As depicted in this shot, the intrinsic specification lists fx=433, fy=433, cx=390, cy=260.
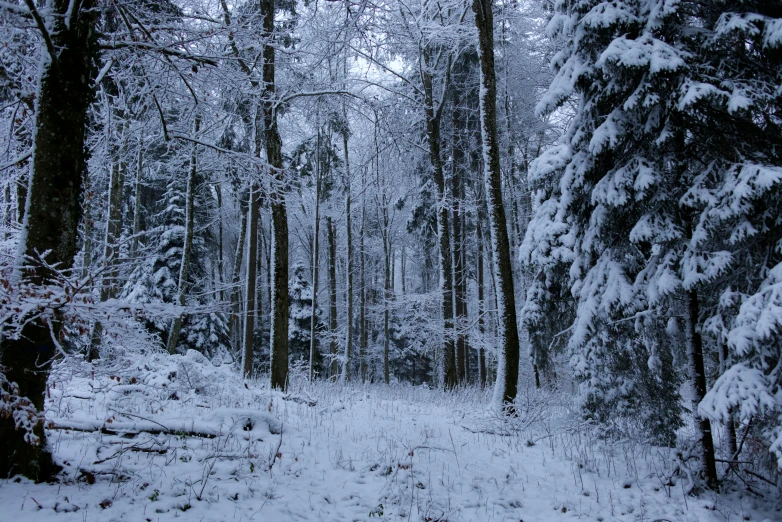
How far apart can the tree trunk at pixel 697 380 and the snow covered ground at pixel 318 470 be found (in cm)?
33

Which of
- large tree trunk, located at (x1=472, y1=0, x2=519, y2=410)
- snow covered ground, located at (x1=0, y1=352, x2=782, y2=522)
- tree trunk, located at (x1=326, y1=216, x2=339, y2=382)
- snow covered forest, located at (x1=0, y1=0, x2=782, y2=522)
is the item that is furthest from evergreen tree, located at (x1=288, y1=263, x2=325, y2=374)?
snow covered ground, located at (x1=0, y1=352, x2=782, y2=522)

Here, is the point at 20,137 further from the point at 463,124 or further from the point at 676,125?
the point at 463,124

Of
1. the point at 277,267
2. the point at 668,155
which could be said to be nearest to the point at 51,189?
the point at 277,267

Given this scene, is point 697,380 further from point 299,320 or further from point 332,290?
point 299,320

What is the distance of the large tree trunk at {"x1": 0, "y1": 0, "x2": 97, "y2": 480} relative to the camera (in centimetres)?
365

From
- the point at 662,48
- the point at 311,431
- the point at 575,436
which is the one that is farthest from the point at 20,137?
the point at 575,436

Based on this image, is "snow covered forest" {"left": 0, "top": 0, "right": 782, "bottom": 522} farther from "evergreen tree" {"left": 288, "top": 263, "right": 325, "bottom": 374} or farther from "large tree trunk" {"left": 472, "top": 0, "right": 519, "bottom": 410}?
"evergreen tree" {"left": 288, "top": 263, "right": 325, "bottom": 374}

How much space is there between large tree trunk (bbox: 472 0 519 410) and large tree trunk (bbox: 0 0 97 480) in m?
6.65

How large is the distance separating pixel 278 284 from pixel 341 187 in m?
Result: 10.8

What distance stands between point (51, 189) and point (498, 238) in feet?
22.9

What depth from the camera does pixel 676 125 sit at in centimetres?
507

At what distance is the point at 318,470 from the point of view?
5137mm

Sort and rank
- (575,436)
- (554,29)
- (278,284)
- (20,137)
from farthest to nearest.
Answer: (278,284)
(575,436)
(554,29)
(20,137)

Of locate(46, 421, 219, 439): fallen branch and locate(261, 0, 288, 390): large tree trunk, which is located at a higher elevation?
locate(261, 0, 288, 390): large tree trunk
